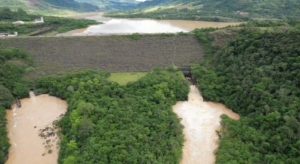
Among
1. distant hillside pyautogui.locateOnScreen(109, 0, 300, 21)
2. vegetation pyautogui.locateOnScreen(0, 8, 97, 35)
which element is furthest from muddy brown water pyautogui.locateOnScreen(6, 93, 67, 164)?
distant hillside pyautogui.locateOnScreen(109, 0, 300, 21)

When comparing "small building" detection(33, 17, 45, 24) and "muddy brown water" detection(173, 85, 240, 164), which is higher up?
"small building" detection(33, 17, 45, 24)

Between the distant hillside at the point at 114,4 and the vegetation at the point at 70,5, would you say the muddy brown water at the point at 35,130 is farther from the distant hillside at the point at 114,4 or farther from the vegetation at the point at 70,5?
the distant hillside at the point at 114,4

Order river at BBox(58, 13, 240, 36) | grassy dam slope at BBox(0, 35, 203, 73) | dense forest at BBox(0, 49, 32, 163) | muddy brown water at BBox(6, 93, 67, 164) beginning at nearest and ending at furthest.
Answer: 1. muddy brown water at BBox(6, 93, 67, 164)
2. dense forest at BBox(0, 49, 32, 163)
3. grassy dam slope at BBox(0, 35, 203, 73)
4. river at BBox(58, 13, 240, 36)

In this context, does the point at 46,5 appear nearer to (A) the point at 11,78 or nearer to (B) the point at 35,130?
(A) the point at 11,78

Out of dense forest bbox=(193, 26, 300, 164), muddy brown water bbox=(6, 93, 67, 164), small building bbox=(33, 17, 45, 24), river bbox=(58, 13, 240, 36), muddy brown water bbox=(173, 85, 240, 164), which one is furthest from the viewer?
small building bbox=(33, 17, 45, 24)

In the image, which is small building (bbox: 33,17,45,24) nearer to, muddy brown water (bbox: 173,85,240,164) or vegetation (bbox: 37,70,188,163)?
vegetation (bbox: 37,70,188,163)

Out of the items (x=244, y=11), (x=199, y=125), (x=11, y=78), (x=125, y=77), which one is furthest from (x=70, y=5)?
(x=199, y=125)
